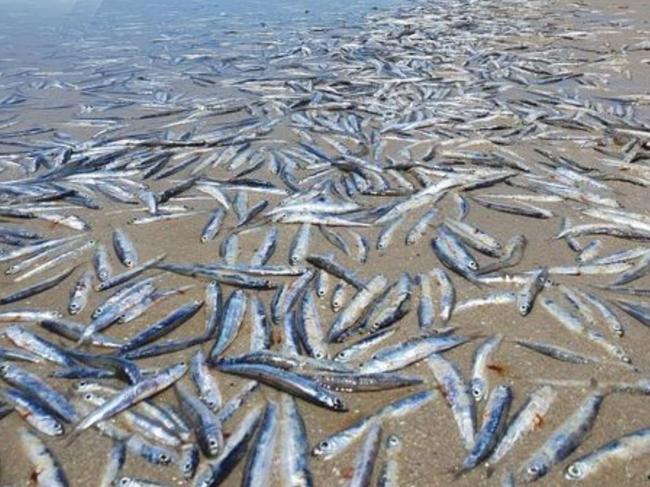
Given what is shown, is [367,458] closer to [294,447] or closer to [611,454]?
[294,447]

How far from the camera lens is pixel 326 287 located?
15.7 feet

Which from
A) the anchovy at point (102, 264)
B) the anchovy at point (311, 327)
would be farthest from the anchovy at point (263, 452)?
the anchovy at point (102, 264)

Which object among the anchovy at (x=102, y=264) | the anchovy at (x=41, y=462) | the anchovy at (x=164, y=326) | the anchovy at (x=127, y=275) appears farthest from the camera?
the anchovy at (x=102, y=264)

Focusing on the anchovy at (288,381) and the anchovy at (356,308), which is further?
the anchovy at (356,308)

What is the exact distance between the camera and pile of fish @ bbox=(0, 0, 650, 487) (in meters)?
3.31

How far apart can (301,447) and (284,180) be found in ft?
13.7

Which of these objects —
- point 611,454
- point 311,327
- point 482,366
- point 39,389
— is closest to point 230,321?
point 311,327

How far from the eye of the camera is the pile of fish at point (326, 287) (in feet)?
10.9

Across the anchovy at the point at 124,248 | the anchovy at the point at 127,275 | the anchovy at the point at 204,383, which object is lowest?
the anchovy at the point at 124,248

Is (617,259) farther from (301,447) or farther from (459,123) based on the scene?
(459,123)

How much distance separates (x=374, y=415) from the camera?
11.4ft

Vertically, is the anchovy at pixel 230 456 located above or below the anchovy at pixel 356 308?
above

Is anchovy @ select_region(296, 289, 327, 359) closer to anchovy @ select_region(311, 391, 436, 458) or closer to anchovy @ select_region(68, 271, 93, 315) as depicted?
anchovy @ select_region(311, 391, 436, 458)

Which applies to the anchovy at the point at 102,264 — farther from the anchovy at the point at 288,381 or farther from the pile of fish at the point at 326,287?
the anchovy at the point at 288,381
